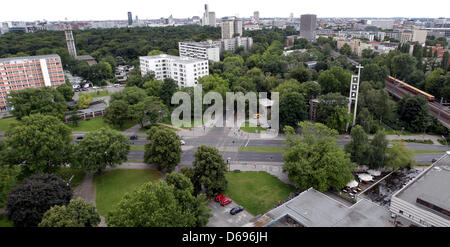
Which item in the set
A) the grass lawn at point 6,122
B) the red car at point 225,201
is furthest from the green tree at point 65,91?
the red car at point 225,201

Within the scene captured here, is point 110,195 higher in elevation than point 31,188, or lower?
lower

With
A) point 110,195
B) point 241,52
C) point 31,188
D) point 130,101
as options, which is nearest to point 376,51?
point 241,52

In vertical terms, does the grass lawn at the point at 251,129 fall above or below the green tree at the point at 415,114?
below

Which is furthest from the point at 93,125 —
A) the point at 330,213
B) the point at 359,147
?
the point at 359,147

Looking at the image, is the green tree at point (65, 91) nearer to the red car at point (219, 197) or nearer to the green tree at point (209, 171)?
the green tree at point (209, 171)
